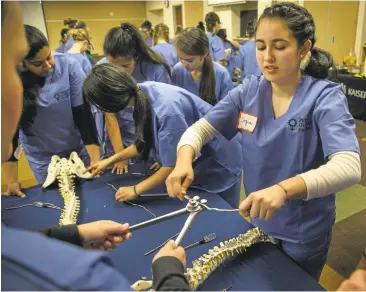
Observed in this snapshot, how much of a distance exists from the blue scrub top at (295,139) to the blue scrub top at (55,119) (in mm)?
916

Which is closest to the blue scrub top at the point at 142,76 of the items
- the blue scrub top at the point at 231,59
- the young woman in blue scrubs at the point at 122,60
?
the young woman in blue scrubs at the point at 122,60

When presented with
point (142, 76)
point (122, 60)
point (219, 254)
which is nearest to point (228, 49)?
point (142, 76)

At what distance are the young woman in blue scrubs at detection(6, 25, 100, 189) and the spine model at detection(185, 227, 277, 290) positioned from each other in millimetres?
1048

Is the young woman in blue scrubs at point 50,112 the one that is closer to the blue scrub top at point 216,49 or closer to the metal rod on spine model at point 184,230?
the metal rod on spine model at point 184,230

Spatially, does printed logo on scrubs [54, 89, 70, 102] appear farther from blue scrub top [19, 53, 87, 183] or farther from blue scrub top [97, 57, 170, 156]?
blue scrub top [97, 57, 170, 156]

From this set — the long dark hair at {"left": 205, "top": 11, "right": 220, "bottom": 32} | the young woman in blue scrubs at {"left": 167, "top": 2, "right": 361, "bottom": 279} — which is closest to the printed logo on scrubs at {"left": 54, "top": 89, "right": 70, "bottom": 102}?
the young woman in blue scrubs at {"left": 167, "top": 2, "right": 361, "bottom": 279}

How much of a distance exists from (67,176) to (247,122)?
3.22 feet

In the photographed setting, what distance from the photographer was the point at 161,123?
1.32 m

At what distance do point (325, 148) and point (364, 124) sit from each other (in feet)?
12.6

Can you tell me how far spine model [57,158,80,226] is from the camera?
4.23ft

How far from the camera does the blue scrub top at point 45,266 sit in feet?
1.24

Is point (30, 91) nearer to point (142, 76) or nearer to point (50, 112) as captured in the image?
point (50, 112)

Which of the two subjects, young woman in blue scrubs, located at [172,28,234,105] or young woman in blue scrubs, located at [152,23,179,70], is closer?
young woman in blue scrubs, located at [172,28,234,105]

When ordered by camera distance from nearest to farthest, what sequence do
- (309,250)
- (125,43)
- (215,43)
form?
1. (309,250)
2. (125,43)
3. (215,43)
